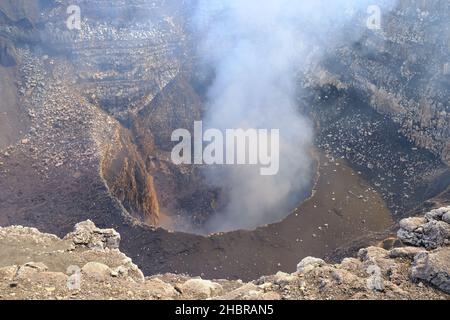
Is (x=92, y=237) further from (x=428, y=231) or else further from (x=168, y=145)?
(x=168, y=145)

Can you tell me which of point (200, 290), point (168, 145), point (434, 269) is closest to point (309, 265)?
point (200, 290)

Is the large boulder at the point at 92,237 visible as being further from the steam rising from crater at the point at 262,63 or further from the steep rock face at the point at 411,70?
the steep rock face at the point at 411,70

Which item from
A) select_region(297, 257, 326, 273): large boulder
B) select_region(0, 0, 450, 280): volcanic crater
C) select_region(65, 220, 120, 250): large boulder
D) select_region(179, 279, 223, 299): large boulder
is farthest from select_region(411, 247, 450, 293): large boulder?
select_region(0, 0, 450, 280): volcanic crater

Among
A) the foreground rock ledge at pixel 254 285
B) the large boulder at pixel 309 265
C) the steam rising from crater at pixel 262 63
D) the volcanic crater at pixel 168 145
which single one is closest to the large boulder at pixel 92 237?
the foreground rock ledge at pixel 254 285

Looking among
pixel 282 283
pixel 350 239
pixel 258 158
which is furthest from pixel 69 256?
pixel 258 158

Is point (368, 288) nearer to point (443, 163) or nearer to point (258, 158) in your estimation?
point (443, 163)
